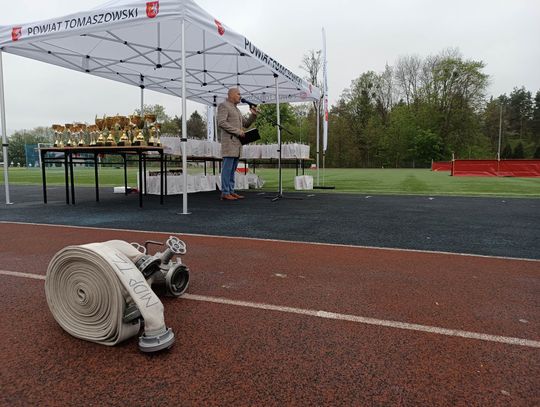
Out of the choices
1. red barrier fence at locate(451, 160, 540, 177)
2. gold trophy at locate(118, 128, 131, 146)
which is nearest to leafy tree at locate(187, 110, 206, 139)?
red barrier fence at locate(451, 160, 540, 177)

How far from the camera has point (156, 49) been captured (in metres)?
9.09

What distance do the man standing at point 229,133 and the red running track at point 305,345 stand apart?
19.8ft

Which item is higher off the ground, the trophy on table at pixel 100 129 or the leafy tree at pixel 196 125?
the leafy tree at pixel 196 125

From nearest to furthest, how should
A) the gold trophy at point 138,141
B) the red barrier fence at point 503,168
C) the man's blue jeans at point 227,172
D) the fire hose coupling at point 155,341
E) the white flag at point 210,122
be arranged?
1. the fire hose coupling at point 155,341
2. the gold trophy at point 138,141
3. the man's blue jeans at point 227,172
4. the white flag at point 210,122
5. the red barrier fence at point 503,168

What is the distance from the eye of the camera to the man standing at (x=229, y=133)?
28.7ft

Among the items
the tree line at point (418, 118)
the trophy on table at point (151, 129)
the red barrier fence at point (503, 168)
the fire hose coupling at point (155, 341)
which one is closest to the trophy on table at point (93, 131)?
the trophy on table at point (151, 129)

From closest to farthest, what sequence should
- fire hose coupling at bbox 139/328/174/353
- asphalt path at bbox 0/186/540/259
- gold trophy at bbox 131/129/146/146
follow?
fire hose coupling at bbox 139/328/174/353, asphalt path at bbox 0/186/540/259, gold trophy at bbox 131/129/146/146

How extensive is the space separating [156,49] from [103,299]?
28.6 feet

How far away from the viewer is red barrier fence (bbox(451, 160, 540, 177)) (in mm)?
Answer: 19969

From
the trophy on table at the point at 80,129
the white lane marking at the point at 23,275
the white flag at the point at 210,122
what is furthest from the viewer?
the white flag at the point at 210,122

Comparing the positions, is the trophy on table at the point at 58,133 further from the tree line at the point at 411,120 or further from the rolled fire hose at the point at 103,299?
the tree line at the point at 411,120

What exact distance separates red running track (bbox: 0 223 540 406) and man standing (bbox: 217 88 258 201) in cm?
603

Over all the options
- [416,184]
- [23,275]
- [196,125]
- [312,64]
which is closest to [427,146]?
[312,64]

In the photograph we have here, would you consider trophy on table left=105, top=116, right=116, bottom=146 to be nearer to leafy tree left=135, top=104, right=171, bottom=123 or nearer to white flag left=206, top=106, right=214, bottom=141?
white flag left=206, top=106, right=214, bottom=141
